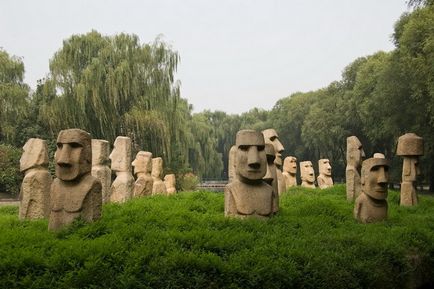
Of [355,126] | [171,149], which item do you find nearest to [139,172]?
[171,149]

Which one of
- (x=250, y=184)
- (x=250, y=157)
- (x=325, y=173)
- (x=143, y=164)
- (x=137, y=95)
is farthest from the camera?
(x=137, y=95)

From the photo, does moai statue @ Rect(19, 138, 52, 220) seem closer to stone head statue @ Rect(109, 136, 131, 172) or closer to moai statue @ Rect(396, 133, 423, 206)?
stone head statue @ Rect(109, 136, 131, 172)

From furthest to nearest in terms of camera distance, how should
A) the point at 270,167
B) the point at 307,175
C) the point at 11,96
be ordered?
the point at 11,96, the point at 307,175, the point at 270,167

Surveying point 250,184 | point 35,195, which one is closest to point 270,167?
point 250,184

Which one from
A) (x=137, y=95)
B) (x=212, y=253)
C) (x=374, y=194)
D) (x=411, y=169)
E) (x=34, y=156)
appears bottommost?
(x=212, y=253)

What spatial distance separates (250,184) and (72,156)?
9.62ft

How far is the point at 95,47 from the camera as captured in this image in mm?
23266

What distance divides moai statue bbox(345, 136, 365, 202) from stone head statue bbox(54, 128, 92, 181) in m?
7.67

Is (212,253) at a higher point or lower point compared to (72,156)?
lower

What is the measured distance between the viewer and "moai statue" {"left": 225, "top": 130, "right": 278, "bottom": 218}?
7.73 m

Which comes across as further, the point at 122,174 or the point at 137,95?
the point at 137,95

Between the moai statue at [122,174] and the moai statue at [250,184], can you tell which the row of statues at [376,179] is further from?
the moai statue at [122,174]

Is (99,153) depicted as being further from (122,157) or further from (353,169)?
(353,169)

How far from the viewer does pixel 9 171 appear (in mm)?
23750
